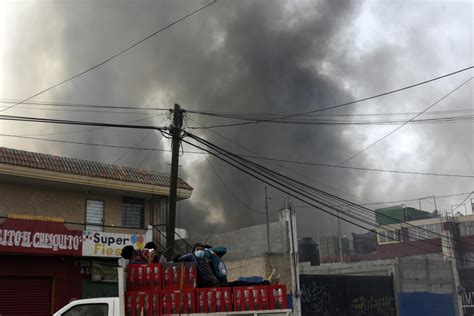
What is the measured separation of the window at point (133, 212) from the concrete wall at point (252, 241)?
333cm

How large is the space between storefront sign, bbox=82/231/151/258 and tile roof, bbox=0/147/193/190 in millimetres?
2603

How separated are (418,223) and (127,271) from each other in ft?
185

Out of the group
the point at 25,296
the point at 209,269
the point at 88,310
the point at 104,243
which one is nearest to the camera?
the point at 88,310

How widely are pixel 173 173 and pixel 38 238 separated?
573 cm

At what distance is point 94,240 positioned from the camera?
18.1m

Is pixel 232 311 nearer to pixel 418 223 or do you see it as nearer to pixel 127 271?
pixel 127 271

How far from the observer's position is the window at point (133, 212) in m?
21.8

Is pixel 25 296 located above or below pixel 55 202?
below

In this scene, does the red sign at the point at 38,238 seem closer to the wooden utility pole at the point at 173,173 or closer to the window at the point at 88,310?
the wooden utility pole at the point at 173,173

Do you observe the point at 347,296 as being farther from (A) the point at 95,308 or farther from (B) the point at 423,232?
(B) the point at 423,232

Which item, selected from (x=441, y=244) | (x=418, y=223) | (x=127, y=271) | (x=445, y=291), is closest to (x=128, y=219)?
(x=127, y=271)

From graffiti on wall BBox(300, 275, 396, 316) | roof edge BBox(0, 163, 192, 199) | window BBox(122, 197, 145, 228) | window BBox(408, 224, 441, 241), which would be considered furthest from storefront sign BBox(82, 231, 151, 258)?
window BBox(408, 224, 441, 241)

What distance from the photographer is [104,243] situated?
18406 millimetres

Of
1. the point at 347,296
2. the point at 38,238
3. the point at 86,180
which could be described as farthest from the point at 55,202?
the point at 347,296
